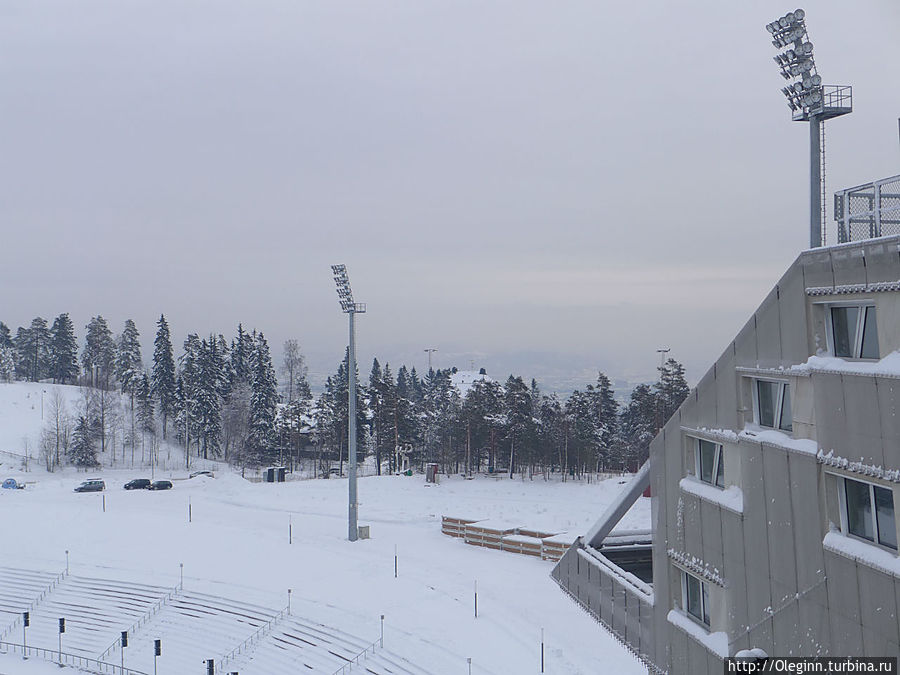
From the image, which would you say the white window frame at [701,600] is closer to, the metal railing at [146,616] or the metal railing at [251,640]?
the metal railing at [251,640]

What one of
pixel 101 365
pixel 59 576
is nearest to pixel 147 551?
pixel 59 576

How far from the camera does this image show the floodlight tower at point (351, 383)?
37781 mm

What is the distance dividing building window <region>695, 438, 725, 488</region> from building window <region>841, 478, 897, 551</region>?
2.75 meters

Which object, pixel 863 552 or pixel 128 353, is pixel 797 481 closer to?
pixel 863 552

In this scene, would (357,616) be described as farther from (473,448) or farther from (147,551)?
(473,448)

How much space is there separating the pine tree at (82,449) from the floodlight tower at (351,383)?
1732 inches

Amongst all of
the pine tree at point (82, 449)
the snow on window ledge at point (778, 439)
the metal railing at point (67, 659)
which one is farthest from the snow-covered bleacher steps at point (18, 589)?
the snow on window ledge at point (778, 439)

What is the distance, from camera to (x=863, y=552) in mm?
6516

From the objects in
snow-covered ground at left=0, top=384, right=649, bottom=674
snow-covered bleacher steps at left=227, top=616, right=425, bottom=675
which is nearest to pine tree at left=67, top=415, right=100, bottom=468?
snow-covered ground at left=0, top=384, right=649, bottom=674

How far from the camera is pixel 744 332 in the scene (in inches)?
347

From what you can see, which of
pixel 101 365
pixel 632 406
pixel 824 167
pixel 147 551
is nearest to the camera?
pixel 824 167

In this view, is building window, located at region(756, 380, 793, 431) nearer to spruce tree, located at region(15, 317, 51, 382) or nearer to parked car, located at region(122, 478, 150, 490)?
parked car, located at region(122, 478, 150, 490)

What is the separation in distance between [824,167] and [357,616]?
A: 2472cm

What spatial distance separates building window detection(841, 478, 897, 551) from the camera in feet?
20.8
